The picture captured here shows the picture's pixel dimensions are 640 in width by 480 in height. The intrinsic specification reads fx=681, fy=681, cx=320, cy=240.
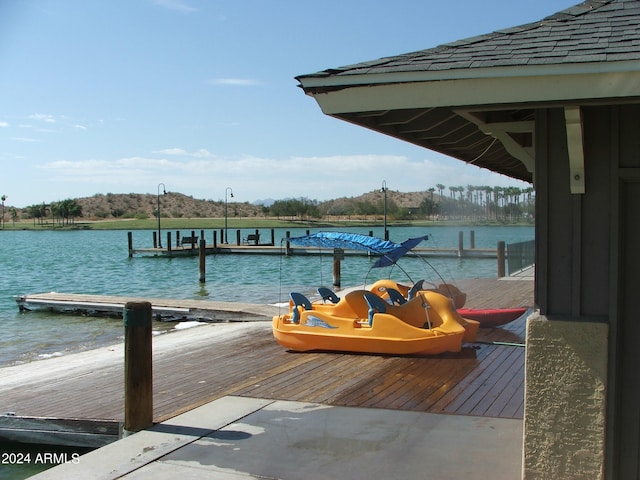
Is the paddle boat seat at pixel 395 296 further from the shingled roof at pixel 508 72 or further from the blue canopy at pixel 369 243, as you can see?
the shingled roof at pixel 508 72

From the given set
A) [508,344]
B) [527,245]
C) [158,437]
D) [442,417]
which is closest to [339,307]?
[508,344]

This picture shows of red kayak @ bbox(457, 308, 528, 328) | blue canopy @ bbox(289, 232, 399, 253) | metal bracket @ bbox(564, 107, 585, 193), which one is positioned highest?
metal bracket @ bbox(564, 107, 585, 193)

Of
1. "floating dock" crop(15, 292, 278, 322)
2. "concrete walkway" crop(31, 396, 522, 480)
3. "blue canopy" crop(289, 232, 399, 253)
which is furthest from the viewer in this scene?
"floating dock" crop(15, 292, 278, 322)

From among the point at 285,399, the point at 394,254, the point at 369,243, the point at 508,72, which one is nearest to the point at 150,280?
the point at 369,243

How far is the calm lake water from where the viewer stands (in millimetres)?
17078

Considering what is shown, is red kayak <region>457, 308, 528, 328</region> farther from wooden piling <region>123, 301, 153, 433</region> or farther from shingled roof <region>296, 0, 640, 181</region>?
shingled roof <region>296, 0, 640, 181</region>

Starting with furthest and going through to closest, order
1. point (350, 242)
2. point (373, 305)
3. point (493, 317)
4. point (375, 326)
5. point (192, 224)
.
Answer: point (192, 224), point (493, 317), point (350, 242), point (373, 305), point (375, 326)

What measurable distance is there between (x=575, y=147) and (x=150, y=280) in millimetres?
36964

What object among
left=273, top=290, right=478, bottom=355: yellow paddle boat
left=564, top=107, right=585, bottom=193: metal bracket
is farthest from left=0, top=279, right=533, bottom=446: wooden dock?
left=564, top=107, right=585, bottom=193: metal bracket

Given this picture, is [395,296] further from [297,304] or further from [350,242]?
[297,304]

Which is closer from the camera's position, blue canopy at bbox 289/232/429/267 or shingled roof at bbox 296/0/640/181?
shingled roof at bbox 296/0/640/181

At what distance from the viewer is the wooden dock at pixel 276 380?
6762mm

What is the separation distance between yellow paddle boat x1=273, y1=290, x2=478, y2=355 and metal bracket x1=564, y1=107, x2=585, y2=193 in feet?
16.9

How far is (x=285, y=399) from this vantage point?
6824 millimetres
